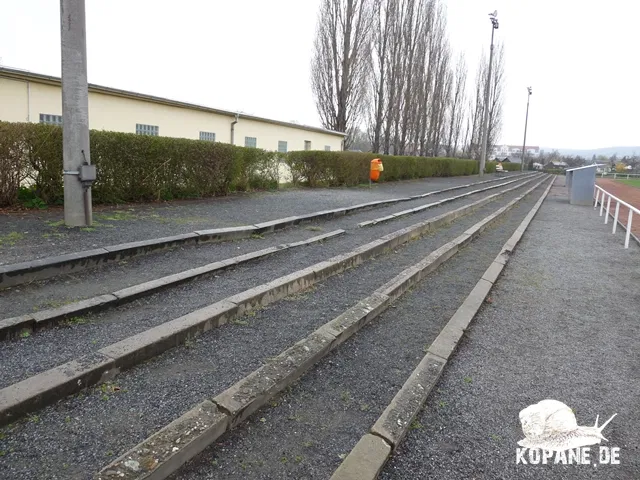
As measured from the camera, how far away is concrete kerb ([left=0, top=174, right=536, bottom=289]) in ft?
13.9

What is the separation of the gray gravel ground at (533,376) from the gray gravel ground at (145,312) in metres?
1.75

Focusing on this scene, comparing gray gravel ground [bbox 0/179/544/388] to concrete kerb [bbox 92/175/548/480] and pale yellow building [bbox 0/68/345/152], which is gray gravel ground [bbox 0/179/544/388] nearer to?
concrete kerb [bbox 92/175/548/480]

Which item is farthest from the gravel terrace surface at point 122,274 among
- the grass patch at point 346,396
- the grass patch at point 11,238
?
the grass patch at point 346,396

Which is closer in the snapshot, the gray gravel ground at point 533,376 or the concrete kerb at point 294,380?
the concrete kerb at point 294,380

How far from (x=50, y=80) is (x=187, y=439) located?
547 inches

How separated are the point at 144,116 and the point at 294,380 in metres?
15.7

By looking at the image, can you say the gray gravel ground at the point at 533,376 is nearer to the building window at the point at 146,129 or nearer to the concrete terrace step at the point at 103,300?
the concrete terrace step at the point at 103,300

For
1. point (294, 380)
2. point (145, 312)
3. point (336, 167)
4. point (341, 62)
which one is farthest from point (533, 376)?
point (341, 62)

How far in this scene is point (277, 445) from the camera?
2436 mm

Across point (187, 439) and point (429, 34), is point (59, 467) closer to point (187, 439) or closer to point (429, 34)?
point (187, 439)

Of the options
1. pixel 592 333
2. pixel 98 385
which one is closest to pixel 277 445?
pixel 98 385

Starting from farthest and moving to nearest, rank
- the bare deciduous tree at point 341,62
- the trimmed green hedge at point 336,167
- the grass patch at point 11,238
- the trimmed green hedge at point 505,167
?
1. the trimmed green hedge at point 505,167
2. the bare deciduous tree at point 341,62
3. the trimmed green hedge at point 336,167
4. the grass patch at point 11,238

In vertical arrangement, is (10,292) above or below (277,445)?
above

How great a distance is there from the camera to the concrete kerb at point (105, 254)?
425 centimetres
